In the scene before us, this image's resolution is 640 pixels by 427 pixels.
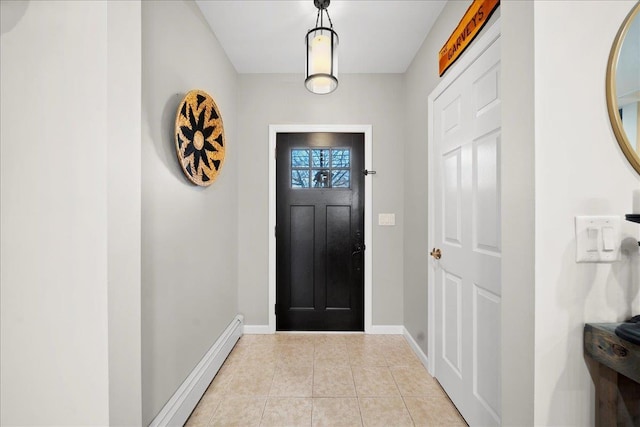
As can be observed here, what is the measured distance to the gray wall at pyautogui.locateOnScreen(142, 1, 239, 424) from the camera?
1347 millimetres

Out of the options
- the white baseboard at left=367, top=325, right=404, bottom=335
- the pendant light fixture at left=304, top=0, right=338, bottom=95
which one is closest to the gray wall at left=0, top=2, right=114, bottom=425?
the pendant light fixture at left=304, top=0, right=338, bottom=95

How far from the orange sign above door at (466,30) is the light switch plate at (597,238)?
1094 millimetres

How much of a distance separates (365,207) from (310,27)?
1.63 metres

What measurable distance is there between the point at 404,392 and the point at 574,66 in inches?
78.0

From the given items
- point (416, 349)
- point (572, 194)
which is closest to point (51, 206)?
point (572, 194)

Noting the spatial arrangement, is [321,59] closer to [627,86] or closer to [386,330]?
[627,86]

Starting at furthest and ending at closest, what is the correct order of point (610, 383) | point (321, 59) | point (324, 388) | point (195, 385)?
point (324, 388) → point (195, 385) → point (321, 59) → point (610, 383)

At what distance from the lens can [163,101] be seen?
1.48 m

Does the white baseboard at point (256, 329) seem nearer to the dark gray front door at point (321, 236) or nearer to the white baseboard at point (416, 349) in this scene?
the dark gray front door at point (321, 236)

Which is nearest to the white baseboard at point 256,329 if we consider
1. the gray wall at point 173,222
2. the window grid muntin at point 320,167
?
the gray wall at point 173,222

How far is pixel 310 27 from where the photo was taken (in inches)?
84.9

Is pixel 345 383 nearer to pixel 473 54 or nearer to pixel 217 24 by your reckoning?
pixel 473 54

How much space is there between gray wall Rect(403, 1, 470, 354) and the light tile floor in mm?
380

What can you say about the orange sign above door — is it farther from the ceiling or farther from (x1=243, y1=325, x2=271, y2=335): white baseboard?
(x1=243, y1=325, x2=271, y2=335): white baseboard
